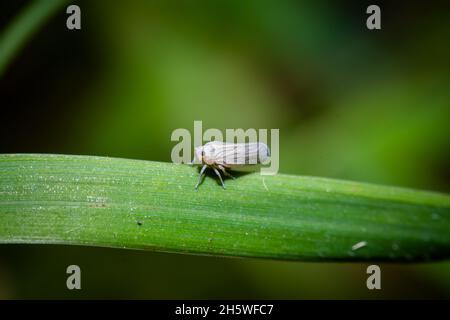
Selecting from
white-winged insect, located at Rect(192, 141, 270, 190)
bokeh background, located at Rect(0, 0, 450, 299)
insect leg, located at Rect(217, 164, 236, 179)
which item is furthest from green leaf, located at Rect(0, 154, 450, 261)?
bokeh background, located at Rect(0, 0, 450, 299)

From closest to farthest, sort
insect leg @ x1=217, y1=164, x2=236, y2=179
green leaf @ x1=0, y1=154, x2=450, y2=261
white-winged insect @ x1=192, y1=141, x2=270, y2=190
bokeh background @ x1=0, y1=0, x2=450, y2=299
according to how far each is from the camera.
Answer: green leaf @ x1=0, y1=154, x2=450, y2=261 < insect leg @ x1=217, y1=164, x2=236, y2=179 < white-winged insect @ x1=192, y1=141, x2=270, y2=190 < bokeh background @ x1=0, y1=0, x2=450, y2=299

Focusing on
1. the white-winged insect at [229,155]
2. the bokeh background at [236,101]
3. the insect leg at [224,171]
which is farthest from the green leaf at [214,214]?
the bokeh background at [236,101]

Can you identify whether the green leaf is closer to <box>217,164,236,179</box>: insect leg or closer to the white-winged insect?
<box>217,164,236,179</box>: insect leg

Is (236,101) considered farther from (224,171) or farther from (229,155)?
(224,171)

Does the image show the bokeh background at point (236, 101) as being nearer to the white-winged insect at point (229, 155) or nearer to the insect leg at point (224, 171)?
the white-winged insect at point (229, 155)

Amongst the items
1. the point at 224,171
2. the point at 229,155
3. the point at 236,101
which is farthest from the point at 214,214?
the point at 236,101
